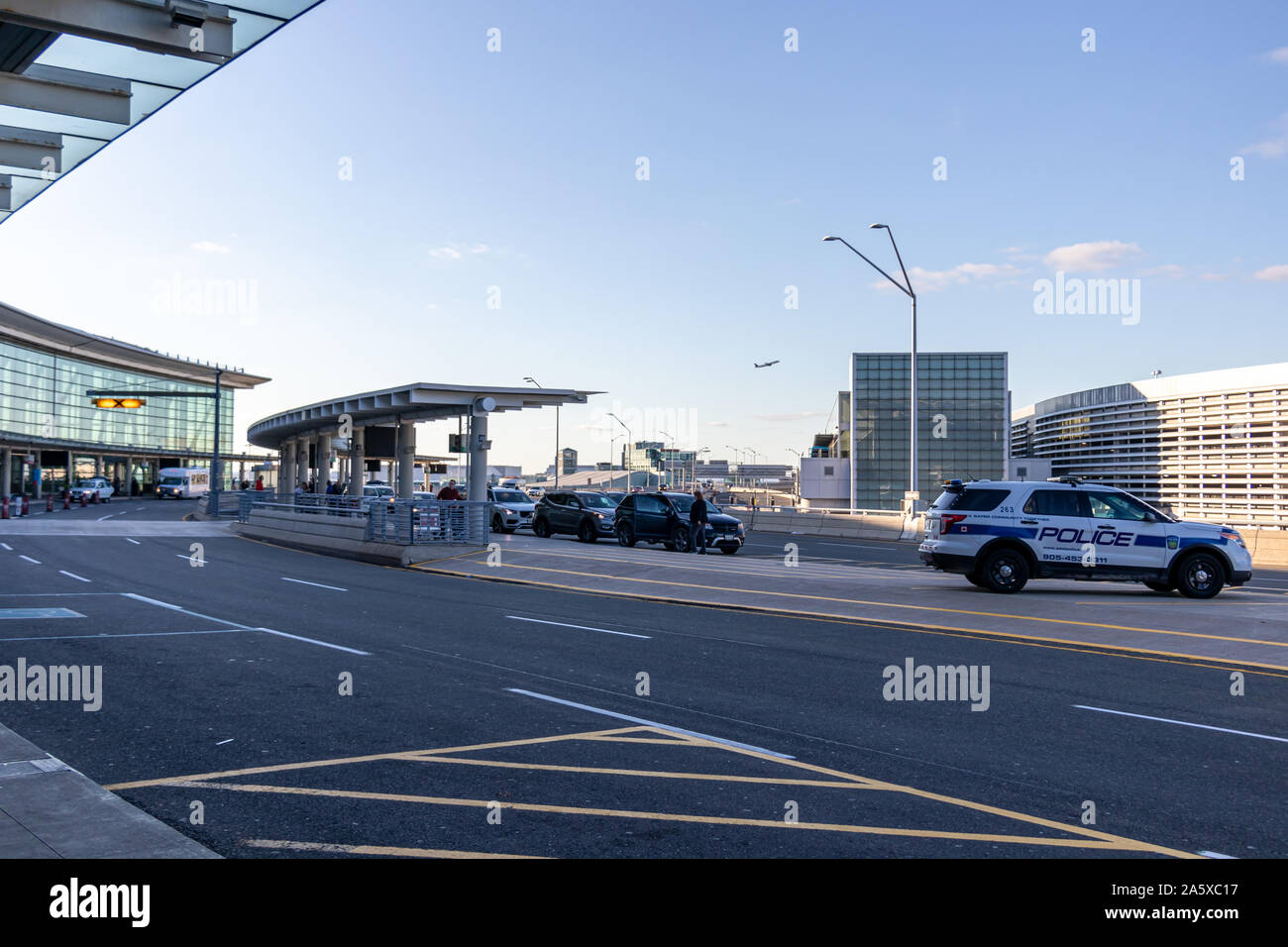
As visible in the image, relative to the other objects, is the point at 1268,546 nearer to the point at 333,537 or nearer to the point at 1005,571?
the point at 1005,571

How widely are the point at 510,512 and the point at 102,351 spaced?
73.2 metres

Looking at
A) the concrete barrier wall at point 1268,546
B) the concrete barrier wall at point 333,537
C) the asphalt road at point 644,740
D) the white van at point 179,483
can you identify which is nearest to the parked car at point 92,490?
the white van at point 179,483

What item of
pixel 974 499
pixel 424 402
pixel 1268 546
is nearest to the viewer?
pixel 974 499

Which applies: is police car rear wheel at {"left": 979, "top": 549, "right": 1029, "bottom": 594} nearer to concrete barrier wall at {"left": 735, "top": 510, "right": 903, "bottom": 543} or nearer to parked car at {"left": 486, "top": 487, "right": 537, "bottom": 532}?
parked car at {"left": 486, "top": 487, "right": 537, "bottom": 532}

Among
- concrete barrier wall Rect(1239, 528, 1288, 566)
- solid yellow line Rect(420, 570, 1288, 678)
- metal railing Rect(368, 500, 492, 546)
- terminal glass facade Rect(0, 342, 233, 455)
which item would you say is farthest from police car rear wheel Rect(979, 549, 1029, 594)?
terminal glass facade Rect(0, 342, 233, 455)

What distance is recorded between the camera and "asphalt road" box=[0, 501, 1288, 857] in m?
5.64

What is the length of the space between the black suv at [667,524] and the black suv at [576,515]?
1.44 m

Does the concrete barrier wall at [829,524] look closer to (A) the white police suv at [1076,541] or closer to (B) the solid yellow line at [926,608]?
(B) the solid yellow line at [926,608]

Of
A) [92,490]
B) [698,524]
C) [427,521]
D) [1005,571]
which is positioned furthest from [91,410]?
[1005,571]

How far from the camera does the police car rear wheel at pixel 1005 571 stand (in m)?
17.4

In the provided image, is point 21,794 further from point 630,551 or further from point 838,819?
point 630,551

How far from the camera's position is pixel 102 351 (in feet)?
308
